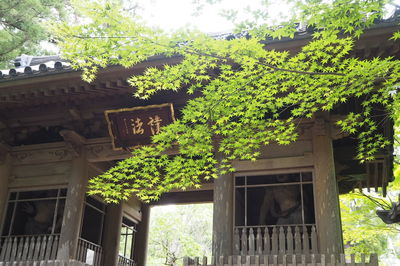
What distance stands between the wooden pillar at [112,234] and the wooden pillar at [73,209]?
182 cm

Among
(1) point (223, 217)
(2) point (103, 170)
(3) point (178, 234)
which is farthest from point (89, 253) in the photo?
(3) point (178, 234)

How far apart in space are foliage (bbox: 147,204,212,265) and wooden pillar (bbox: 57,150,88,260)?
608 inches

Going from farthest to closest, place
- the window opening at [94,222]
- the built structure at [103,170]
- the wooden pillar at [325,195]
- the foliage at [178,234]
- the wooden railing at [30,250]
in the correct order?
the foliage at [178,234]
the window opening at [94,222]
the wooden railing at [30,250]
the built structure at [103,170]
the wooden pillar at [325,195]

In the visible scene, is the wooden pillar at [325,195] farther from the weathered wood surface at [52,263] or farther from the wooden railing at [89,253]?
the wooden railing at [89,253]

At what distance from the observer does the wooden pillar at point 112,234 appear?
1105 cm

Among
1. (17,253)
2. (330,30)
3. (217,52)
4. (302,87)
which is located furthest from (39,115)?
(330,30)

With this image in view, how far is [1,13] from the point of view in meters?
16.2

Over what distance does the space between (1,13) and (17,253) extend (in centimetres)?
1047

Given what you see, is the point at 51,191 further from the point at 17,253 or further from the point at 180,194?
the point at 180,194

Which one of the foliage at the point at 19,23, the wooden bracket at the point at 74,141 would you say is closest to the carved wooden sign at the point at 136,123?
the wooden bracket at the point at 74,141

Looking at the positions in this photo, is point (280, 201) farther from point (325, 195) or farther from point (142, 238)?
point (142, 238)

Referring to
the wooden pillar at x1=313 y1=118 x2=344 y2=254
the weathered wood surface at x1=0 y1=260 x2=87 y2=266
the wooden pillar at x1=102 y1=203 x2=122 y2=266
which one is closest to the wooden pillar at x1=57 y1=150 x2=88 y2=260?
the weathered wood surface at x1=0 y1=260 x2=87 y2=266

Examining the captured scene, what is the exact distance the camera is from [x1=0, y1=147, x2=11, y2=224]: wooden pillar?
10.2 meters

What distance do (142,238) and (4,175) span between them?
4.71 m
